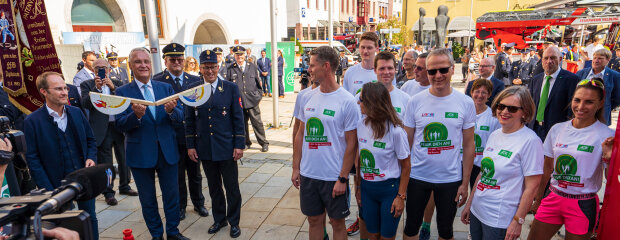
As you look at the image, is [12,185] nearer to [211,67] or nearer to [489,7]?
[211,67]

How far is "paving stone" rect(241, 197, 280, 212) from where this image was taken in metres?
4.60

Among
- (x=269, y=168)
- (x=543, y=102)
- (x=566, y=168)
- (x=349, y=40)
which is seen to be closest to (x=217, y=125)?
(x=269, y=168)

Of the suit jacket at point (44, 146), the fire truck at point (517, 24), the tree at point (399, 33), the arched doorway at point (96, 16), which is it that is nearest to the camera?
the suit jacket at point (44, 146)

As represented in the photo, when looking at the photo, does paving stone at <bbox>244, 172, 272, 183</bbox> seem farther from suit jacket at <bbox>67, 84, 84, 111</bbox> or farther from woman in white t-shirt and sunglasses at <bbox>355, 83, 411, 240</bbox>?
woman in white t-shirt and sunglasses at <bbox>355, 83, 411, 240</bbox>

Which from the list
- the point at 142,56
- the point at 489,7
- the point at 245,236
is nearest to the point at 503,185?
the point at 245,236

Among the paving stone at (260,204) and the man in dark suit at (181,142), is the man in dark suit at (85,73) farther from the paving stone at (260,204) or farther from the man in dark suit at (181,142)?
the paving stone at (260,204)

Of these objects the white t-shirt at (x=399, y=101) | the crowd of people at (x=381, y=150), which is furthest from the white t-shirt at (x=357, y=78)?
the white t-shirt at (x=399, y=101)

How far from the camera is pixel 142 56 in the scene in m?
3.38

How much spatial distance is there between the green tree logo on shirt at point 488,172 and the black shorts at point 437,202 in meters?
0.39

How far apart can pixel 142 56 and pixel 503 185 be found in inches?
Result: 129

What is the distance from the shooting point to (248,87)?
7141 mm

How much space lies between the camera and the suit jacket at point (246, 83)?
23.1 ft

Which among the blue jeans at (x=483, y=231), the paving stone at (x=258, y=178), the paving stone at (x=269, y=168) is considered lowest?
the paving stone at (x=258, y=178)

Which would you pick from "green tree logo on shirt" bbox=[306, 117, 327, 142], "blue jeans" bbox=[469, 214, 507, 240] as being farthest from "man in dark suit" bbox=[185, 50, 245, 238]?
"blue jeans" bbox=[469, 214, 507, 240]
